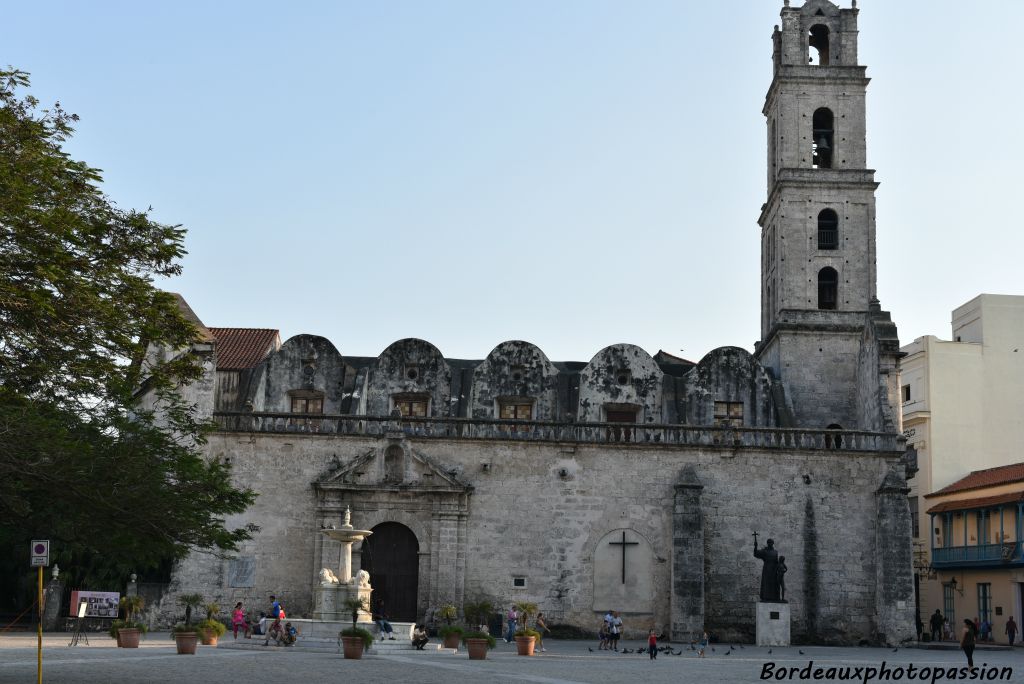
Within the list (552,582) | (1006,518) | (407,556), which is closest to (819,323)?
(1006,518)

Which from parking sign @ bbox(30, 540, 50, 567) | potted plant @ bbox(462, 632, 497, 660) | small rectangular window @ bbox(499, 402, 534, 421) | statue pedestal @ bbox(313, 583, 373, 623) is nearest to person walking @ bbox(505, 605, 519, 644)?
statue pedestal @ bbox(313, 583, 373, 623)

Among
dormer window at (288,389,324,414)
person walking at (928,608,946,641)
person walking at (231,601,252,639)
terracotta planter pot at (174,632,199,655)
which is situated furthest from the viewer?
person walking at (928,608,946,641)

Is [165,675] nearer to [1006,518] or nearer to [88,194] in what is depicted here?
[88,194]

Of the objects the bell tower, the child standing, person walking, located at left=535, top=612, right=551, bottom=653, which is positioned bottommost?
the child standing

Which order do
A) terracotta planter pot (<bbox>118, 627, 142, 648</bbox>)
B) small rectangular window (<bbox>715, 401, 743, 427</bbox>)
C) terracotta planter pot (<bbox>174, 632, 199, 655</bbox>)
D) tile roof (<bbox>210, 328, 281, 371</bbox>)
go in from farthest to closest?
tile roof (<bbox>210, 328, 281, 371</bbox>) → small rectangular window (<bbox>715, 401, 743, 427</bbox>) → terracotta planter pot (<bbox>118, 627, 142, 648</bbox>) → terracotta planter pot (<bbox>174, 632, 199, 655</bbox>)

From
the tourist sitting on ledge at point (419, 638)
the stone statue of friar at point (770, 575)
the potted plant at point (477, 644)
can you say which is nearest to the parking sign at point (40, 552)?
the potted plant at point (477, 644)

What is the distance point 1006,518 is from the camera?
40375mm

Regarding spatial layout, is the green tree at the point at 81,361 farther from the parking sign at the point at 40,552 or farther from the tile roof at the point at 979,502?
the tile roof at the point at 979,502

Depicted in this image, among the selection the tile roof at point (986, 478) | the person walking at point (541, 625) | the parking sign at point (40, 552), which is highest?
the tile roof at point (986, 478)

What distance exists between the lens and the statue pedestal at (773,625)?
105ft

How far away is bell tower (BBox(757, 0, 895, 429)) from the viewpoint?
125 feet

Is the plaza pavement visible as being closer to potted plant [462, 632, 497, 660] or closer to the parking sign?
potted plant [462, 632, 497, 660]

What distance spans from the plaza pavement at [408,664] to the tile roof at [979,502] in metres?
9.72

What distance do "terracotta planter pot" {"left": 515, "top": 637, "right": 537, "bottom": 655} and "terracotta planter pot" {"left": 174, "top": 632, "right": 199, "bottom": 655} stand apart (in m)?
7.05
